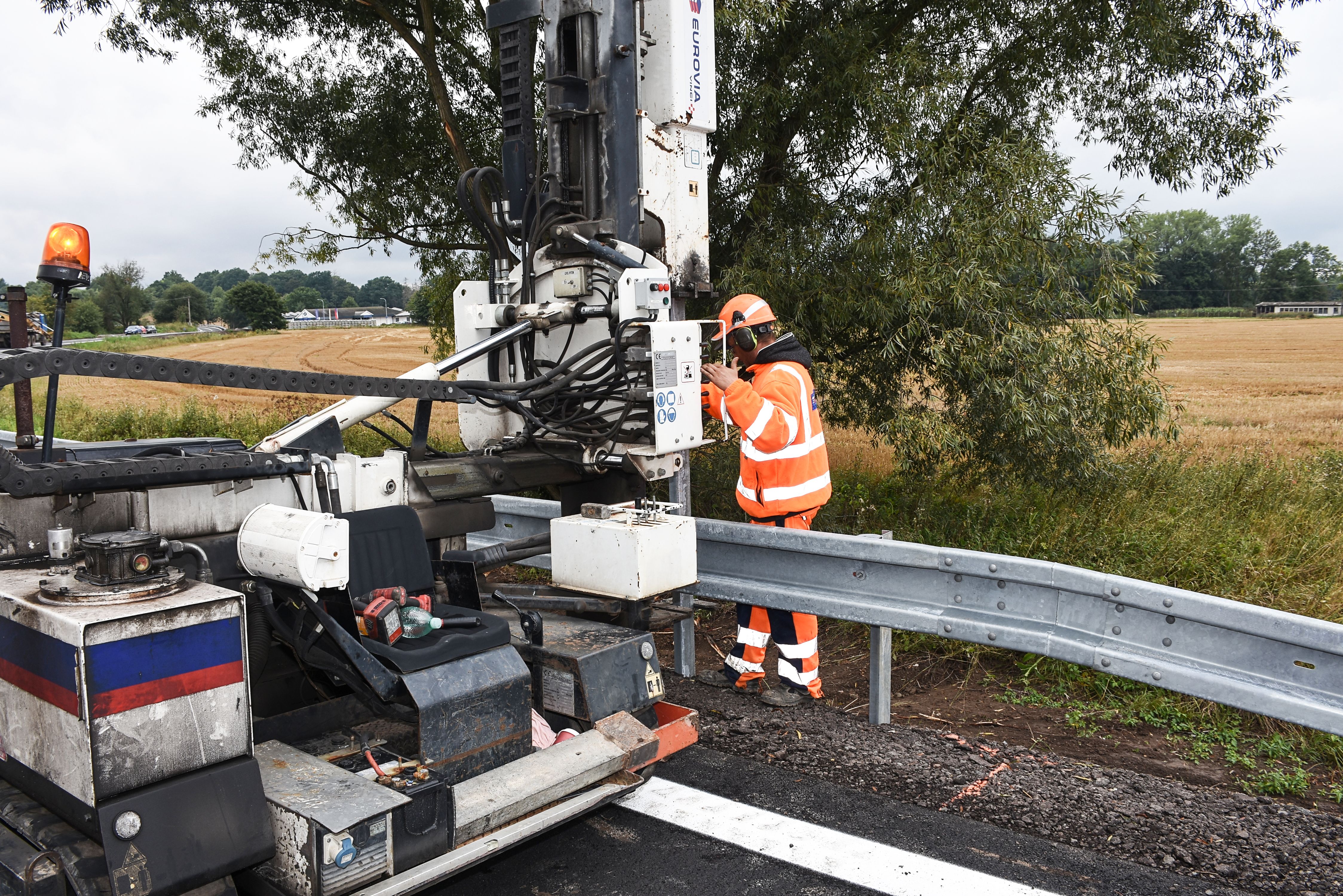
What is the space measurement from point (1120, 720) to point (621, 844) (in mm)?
2363

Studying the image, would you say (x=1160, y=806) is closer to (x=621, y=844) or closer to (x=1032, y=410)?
(x=621, y=844)

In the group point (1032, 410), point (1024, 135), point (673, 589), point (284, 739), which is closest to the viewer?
point (284, 739)

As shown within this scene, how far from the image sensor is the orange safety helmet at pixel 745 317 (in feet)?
17.7

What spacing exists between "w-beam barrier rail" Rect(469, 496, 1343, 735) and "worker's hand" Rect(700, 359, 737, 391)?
0.74 meters

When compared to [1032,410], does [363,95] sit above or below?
above

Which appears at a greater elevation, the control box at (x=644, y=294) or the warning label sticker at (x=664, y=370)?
the control box at (x=644, y=294)

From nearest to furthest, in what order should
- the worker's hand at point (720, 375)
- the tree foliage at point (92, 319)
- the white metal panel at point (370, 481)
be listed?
the white metal panel at point (370, 481), the worker's hand at point (720, 375), the tree foliage at point (92, 319)

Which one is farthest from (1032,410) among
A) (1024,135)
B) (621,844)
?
(621,844)

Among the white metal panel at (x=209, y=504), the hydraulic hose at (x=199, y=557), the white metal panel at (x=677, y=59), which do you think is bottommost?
the hydraulic hose at (x=199, y=557)

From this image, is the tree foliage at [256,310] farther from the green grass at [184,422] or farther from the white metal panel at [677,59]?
the white metal panel at [677,59]

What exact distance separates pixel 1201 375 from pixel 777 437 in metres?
24.7

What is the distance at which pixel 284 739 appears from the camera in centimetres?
334

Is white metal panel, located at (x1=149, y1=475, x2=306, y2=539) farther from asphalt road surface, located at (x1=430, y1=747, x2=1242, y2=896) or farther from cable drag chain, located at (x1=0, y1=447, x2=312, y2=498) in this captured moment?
asphalt road surface, located at (x1=430, y1=747, x2=1242, y2=896)

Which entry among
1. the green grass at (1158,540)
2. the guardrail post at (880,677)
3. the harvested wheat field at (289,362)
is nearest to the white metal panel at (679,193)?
the guardrail post at (880,677)
